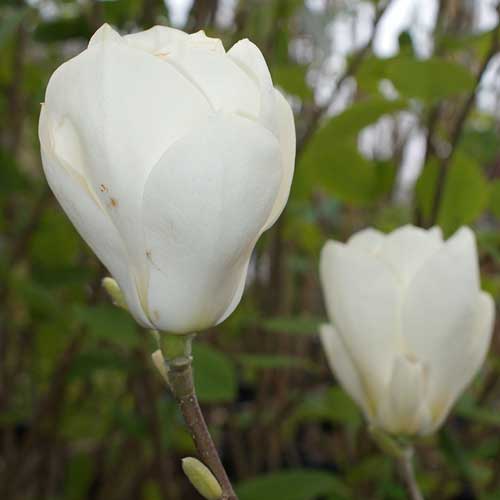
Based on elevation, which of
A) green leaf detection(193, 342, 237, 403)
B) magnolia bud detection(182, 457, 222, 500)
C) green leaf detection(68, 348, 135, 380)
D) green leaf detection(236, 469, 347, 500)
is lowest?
green leaf detection(236, 469, 347, 500)

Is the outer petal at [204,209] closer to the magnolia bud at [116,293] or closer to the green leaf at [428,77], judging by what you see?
the magnolia bud at [116,293]

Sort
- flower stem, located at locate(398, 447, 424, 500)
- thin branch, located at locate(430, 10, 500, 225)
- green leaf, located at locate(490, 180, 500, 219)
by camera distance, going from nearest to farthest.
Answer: flower stem, located at locate(398, 447, 424, 500) < thin branch, located at locate(430, 10, 500, 225) < green leaf, located at locate(490, 180, 500, 219)

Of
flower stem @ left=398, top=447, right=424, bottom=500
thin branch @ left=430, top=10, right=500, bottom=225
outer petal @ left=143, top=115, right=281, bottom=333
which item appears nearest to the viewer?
outer petal @ left=143, top=115, right=281, bottom=333

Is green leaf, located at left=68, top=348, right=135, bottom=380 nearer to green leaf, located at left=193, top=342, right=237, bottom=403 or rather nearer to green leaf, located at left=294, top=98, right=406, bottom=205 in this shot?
green leaf, located at left=193, top=342, right=237, bottom=403

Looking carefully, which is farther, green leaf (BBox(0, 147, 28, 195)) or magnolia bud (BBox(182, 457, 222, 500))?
green leaf (BBox(0, 147, 28, 195))

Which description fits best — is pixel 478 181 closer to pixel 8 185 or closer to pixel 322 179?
pixel 322 179

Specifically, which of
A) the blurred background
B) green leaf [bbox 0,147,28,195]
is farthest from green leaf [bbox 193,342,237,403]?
green leaf [bbox 0,147,28,195]
